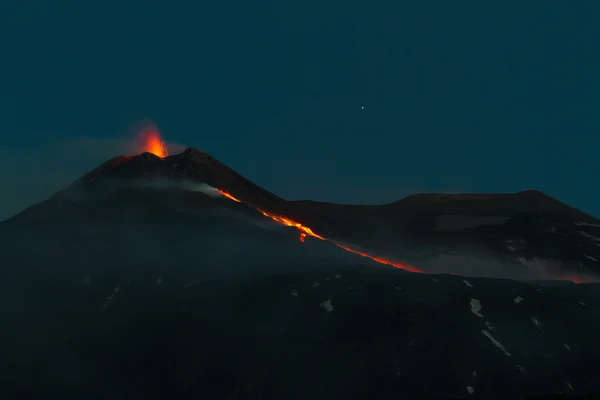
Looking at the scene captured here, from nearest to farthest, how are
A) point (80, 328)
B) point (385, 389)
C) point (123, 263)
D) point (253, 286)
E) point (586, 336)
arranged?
point (385, 389)
point (586, 336)
point (80, 328)
point (253, 286)
point (123, 263)

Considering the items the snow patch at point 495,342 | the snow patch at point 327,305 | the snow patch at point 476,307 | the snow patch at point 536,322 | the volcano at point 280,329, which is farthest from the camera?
the snow patch at point 327,305

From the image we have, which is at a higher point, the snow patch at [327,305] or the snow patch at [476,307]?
the snow patch at [476,307]

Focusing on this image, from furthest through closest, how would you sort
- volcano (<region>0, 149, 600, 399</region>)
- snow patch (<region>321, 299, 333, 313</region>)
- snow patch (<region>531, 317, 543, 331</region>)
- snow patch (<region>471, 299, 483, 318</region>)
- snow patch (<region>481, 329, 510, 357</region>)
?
snow patch (<region>321, 299, 333, 313</region>), snow patch (<region>471, 299, 483, 318</region>), snow patch (<region>531, 317, 543, 331</region>), snow patch (<region>481, 329, 510, 357</region>), volcano (<region>0, 149, 600, 399</region>)

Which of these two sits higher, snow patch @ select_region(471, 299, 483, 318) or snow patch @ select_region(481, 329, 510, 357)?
snow patch @ select_region(471, 299, 483, 318)

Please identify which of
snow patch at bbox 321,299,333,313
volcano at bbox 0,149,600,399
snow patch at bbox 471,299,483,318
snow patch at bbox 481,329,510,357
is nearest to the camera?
volcano at bbox 0,149,600,399

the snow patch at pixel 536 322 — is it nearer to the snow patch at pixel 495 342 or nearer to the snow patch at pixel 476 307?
the snow patch at pixel 476 307

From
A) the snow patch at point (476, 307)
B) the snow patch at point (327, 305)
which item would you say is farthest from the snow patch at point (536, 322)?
the snow patch at point (327, 305)

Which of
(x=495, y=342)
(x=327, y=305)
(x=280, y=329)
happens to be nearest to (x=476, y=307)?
(x=495, y=342)

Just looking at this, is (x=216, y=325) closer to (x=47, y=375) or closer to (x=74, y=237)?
(x=47, y=375)

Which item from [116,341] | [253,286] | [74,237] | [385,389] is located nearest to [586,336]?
[385,389]

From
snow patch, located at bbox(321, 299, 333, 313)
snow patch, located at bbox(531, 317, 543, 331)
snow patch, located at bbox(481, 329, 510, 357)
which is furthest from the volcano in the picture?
snow patch, located at bbox(321, 299, 333, 313)

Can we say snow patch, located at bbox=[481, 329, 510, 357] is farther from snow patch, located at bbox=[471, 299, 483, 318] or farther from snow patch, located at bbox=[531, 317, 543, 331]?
snow patch, located at bbox=[531, 317, 543, 331]
